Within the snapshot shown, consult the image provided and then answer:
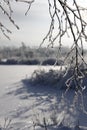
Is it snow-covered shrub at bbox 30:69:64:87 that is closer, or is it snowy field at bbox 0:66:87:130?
snowy field at bbox 0:66:87:130

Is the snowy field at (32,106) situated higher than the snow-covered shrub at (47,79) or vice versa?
the snow-covered shrub at (47,79)

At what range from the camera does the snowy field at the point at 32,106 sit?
506 cm

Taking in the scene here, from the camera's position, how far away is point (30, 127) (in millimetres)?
4602

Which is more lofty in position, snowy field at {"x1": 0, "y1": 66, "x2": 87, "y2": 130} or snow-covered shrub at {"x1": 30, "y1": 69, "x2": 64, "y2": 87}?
snow-covered shrub at {"x1": 30, "y1": 69, "x2": 64, "y2": 87}

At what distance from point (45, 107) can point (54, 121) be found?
1773mm

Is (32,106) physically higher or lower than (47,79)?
lower

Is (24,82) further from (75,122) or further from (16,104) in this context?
(75,122)

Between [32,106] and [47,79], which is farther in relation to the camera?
[47,79]

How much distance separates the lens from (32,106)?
20.9ft

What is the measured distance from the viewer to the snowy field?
506 cm

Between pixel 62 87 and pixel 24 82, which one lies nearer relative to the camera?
pixel 62 87

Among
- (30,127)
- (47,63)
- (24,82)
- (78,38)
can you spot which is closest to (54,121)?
(30,127)

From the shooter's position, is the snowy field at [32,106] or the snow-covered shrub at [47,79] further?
the snow-covered shrub at [47,79]

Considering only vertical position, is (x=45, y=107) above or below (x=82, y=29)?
below
